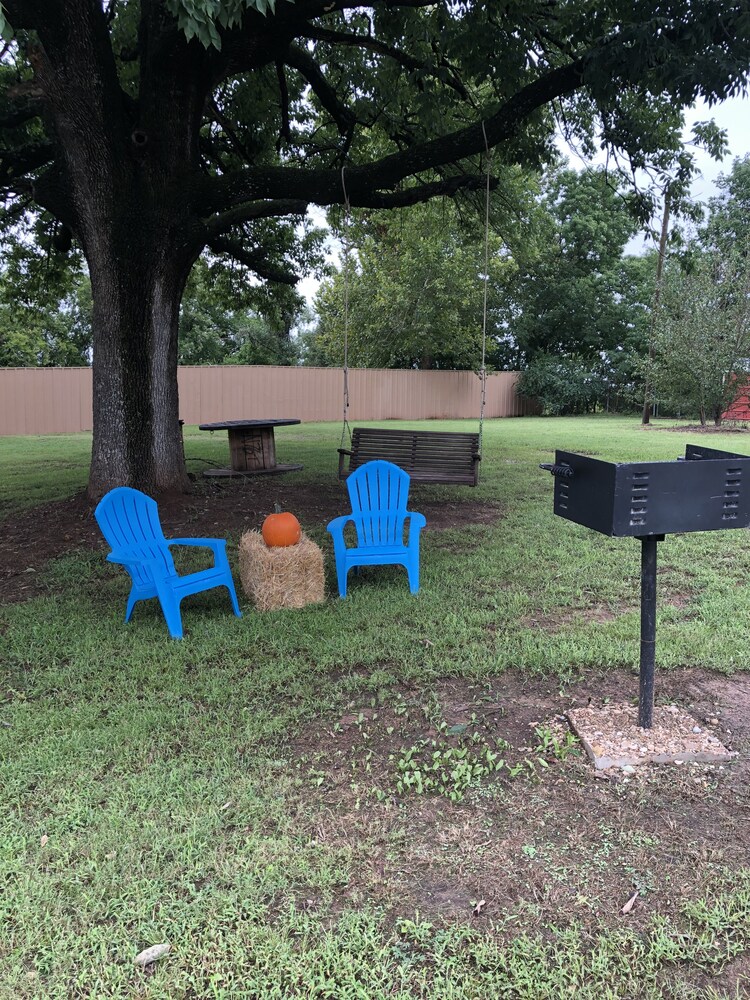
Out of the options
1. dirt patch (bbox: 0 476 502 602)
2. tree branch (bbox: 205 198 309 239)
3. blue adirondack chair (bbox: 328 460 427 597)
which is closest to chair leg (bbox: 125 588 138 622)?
dirt patch (bbox: 0 476 502 602)

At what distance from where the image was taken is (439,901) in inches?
73.2

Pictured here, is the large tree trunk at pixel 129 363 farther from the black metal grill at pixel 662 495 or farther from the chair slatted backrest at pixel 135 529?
the black metal grill at pixel 662 495

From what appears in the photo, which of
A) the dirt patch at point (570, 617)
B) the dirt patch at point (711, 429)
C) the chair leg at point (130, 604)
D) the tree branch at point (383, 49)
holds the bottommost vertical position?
the dirt patch at point (570, 617)

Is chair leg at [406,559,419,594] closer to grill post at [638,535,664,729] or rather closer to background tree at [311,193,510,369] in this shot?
grill post at [638,535,664,729]

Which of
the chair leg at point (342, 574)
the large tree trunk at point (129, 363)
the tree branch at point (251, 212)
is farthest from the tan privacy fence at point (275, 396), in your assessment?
the chair leg at point (342, 574)

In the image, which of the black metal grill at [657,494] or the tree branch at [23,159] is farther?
the tree branch at [23,159]

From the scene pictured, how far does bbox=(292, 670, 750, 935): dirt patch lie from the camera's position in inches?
73.8

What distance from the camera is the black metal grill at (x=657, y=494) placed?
2.17 m

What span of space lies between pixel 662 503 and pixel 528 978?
56.5 inches

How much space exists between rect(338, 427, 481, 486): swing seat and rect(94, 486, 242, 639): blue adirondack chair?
9.95 feet

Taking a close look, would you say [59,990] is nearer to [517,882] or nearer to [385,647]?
[517,882]

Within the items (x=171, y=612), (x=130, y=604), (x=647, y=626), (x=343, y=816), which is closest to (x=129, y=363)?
(x=130, y=604)

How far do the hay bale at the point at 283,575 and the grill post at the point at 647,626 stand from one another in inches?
86.3

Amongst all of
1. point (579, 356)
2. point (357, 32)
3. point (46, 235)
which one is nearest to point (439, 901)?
point (357, 32)
